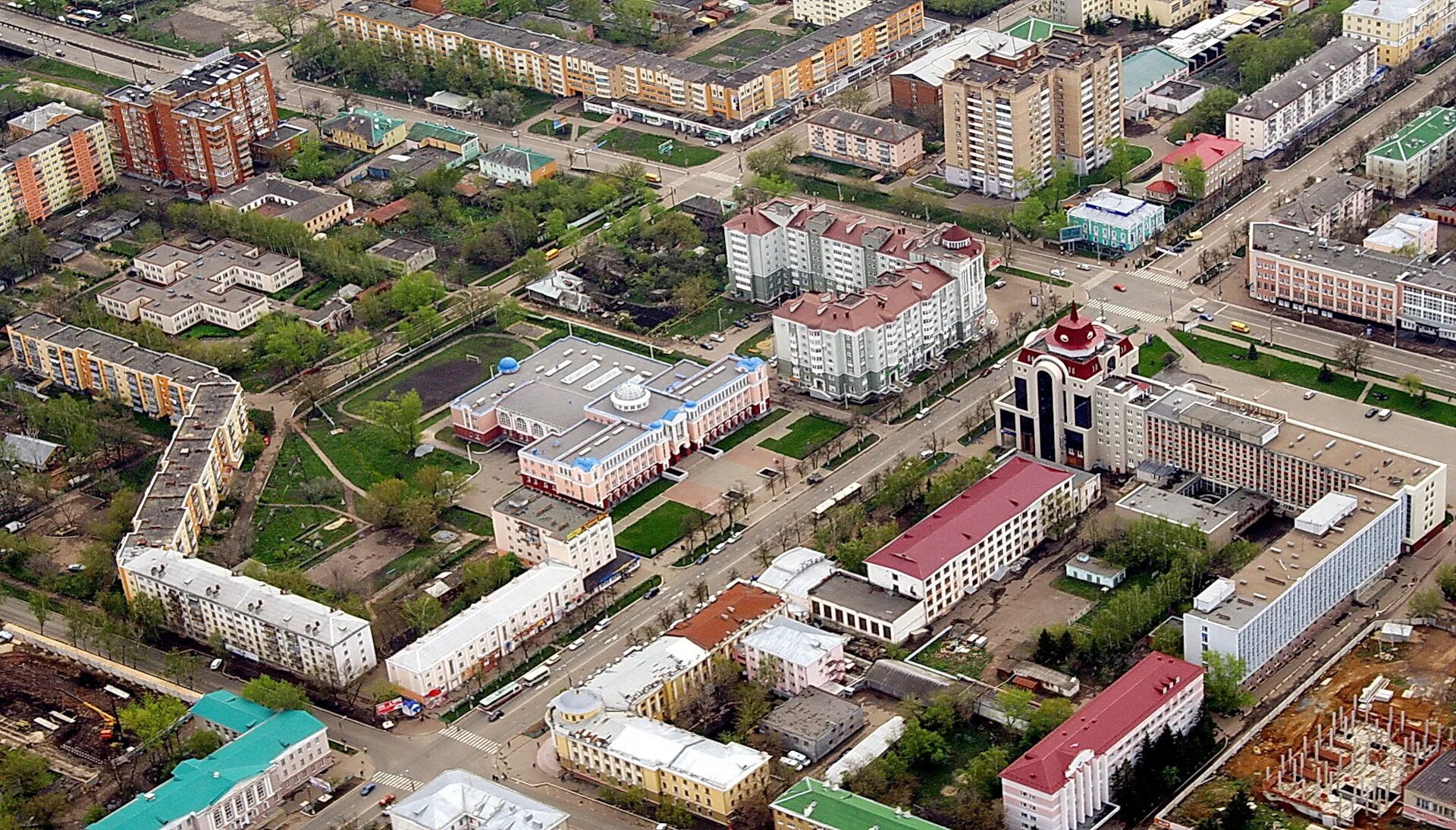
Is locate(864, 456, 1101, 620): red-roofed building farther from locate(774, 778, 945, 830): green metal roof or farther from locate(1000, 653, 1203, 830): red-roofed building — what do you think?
locate(774, 778, 945, 830): green metal roof

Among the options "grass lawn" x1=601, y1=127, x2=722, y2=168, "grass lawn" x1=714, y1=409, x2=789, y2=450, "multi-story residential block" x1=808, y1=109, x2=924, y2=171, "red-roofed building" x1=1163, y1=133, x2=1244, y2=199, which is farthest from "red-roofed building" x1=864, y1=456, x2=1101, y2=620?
"grass lawn" x1=601, y1=127, x2=722, y2=168

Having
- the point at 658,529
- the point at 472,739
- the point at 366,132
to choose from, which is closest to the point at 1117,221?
the point at 658,529

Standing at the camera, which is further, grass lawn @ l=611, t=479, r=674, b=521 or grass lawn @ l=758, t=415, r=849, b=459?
grass lawn @ l=758, t=415, r=849, b=459

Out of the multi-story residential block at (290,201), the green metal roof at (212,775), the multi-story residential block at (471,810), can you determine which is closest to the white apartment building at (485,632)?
the green metal roof at (212,775)

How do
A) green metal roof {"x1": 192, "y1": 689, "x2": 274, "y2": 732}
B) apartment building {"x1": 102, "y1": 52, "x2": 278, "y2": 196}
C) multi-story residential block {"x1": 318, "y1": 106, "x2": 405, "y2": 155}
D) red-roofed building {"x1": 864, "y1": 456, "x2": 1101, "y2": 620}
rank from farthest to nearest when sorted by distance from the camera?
multi-story residential block {"x1": 318, "y1": 106, "x2": 405, "y2": 155}
apartment building {"x1": 102, "y1": 52, "x2": 278, "y2": 196}
red-roofed building {"x1": 864, "y1": 456, "x2": 1101, "y2": 620}
green metal roof {"x1": 192, "y1": 689, "x2": 274, "y2": 732}

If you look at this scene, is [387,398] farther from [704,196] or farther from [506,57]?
[506,57]
